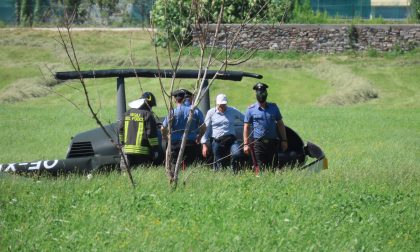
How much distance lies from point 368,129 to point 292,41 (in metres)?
18.1

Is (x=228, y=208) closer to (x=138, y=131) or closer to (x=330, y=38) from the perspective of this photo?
(x=138, y=131)

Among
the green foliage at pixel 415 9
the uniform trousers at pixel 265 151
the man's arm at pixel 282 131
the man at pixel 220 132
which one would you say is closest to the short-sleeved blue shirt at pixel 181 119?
the man at pixel 220 132

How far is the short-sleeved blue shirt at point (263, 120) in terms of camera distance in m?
14.5

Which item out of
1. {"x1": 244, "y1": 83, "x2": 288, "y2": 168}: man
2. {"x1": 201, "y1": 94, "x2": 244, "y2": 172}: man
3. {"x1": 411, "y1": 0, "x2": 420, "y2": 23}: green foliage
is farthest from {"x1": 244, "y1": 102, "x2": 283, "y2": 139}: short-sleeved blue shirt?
{"x1": 411, "y1": 0, "x2": 420, "y2": 23}: green foliage

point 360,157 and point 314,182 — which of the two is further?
point 360,157

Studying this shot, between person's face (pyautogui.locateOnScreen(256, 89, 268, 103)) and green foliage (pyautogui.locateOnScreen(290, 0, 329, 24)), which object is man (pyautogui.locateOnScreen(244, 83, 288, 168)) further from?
green foliage (pyautogui.locateOnScreen(290, 0, 329, 24))

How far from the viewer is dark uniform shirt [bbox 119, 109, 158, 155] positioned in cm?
1412

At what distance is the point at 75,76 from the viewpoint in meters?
14.5

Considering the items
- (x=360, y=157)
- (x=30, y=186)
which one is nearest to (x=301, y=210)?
(x=30, y=186)

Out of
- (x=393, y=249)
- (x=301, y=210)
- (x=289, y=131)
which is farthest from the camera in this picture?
(x=289, y=131)

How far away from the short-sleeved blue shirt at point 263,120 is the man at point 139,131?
1417mm

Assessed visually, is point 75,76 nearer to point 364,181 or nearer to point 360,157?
point 364,181

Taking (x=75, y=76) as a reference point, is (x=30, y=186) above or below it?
below

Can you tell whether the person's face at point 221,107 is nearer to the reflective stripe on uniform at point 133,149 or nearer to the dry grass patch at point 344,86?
the reflective stripe on uniform at point 133,149
